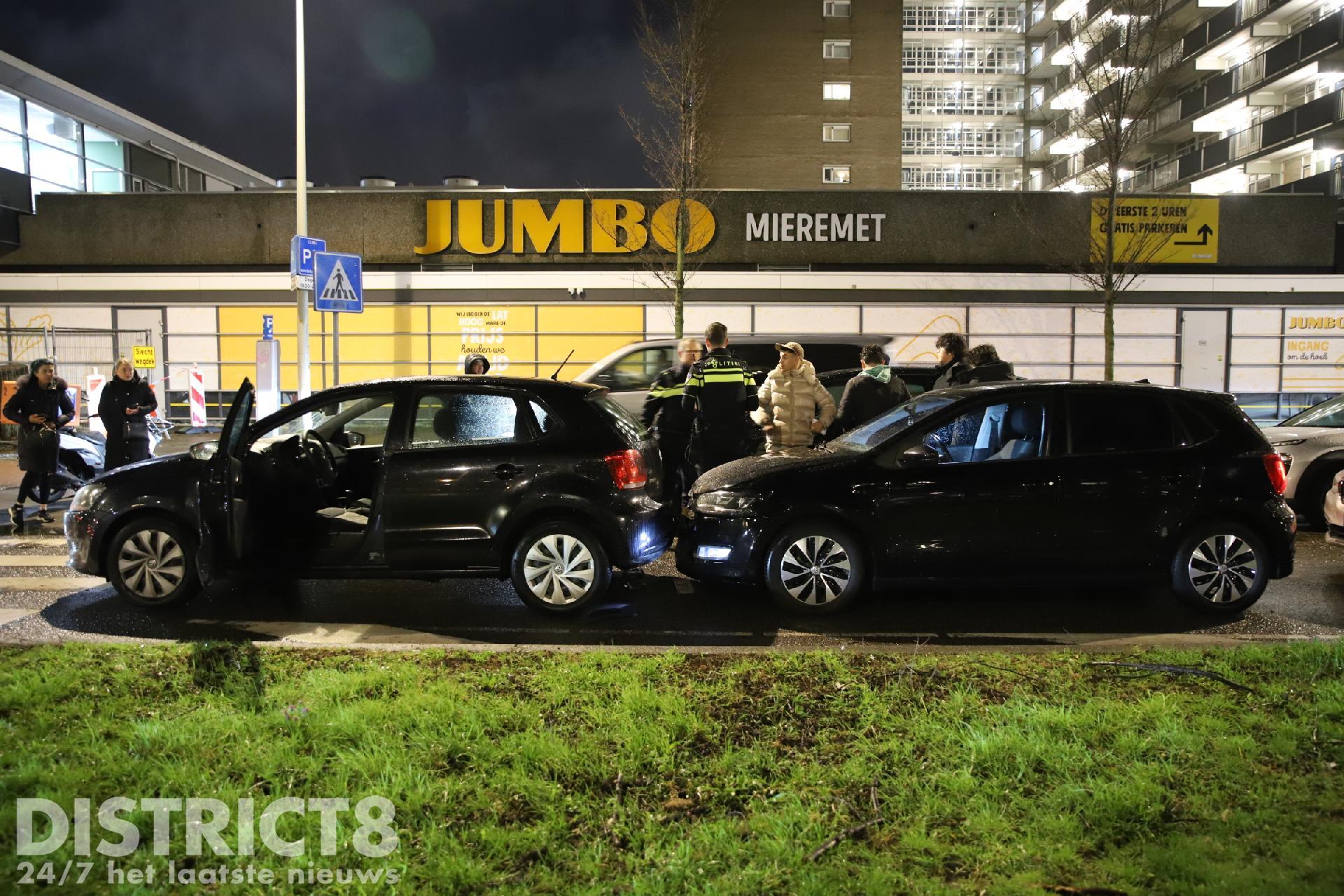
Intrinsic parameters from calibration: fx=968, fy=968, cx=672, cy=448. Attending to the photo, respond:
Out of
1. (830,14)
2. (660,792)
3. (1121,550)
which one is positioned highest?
(830,14)

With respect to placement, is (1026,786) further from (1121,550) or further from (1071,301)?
(1071,301)

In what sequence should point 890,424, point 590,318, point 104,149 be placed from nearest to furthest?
point 890,424
point 590,318
point 104,149

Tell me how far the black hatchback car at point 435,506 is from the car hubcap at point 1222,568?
3676 millimetres

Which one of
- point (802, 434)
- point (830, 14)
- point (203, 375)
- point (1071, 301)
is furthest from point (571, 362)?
point (830, 14)

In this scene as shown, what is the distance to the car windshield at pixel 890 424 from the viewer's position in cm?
680

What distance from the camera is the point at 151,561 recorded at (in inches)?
260

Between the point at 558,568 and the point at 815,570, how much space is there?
5.67ft

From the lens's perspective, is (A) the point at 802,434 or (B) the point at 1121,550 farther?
(A) the point at 802,434

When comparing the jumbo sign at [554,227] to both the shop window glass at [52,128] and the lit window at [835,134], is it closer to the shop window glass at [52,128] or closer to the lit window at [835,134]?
the shop window glass at [52,128]

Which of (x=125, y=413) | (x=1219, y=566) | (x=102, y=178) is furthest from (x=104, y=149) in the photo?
(x=1219, y=566)

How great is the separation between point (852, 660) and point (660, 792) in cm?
190

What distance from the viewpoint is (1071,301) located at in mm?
22719

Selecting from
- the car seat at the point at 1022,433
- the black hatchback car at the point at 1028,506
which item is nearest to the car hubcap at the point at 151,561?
the black hatchback car at the point at 1028,506

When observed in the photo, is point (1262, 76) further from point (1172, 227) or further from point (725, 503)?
point (725, 503)
